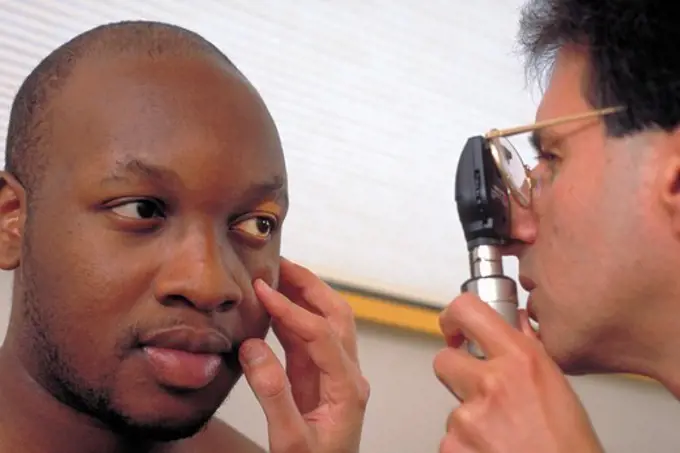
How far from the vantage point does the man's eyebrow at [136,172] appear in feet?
2.33

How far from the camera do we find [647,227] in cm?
73

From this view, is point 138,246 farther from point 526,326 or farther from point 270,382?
point 526,326

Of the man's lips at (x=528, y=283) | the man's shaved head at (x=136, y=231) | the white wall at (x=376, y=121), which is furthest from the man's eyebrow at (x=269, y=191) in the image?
the white wall at (x=376, y=121)

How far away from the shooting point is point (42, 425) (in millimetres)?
768

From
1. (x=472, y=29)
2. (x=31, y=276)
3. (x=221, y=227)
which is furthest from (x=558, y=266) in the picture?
(x=472, y=29)

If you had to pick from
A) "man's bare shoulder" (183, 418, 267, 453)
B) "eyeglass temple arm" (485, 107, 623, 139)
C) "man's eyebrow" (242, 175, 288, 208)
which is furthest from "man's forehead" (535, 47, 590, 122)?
"man's bare shoulder" (183, 418, 267, 453)

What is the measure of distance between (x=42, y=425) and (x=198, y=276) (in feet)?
0.72

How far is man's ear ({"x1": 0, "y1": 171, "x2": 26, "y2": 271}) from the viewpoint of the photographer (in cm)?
78

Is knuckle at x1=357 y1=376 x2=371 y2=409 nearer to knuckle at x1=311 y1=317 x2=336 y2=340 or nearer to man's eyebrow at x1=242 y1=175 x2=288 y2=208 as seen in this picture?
knuckle at x1=311 y1=317 x2=336 y2=340

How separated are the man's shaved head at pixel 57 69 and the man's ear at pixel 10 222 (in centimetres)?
1

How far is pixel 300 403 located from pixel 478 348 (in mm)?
229

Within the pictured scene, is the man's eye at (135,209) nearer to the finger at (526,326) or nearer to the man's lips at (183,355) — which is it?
the man's lips at (183,355)

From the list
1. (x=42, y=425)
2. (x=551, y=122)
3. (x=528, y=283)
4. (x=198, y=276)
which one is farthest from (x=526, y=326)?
(x=42, y=425)

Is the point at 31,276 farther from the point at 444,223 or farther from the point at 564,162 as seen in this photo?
the point at 444,223
